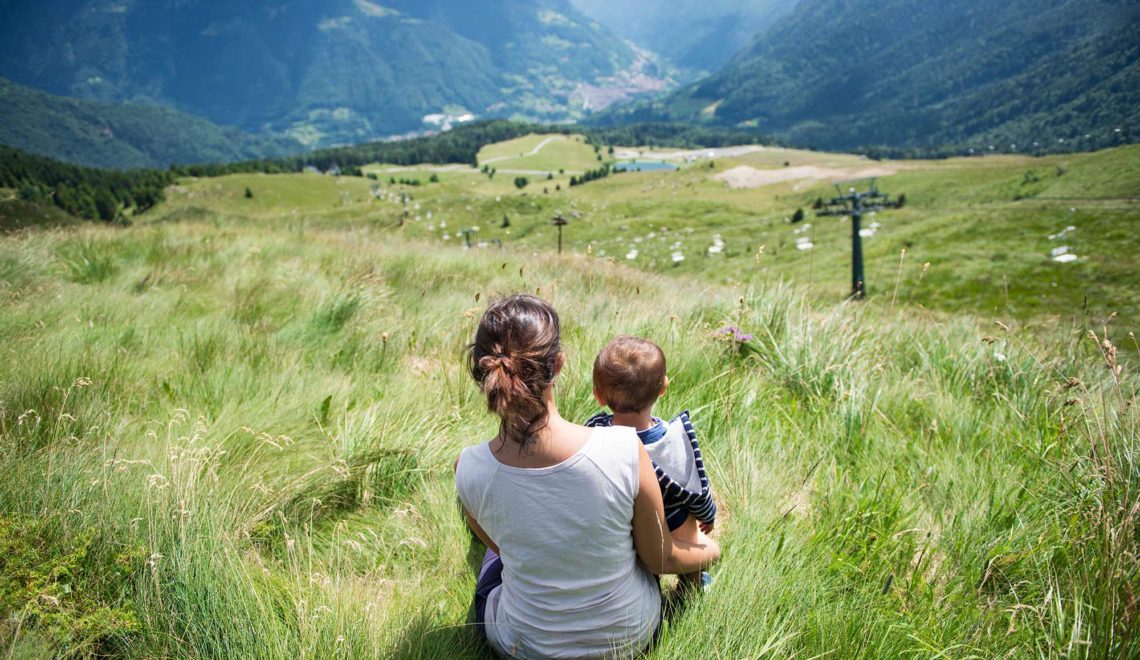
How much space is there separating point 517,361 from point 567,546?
0.63 m

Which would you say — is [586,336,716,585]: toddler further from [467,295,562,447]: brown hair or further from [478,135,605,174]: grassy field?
[478,135,605,174]: grassy field

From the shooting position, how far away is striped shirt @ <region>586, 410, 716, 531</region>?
2084mm

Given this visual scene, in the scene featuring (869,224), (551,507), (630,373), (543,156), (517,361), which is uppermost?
(543,156)

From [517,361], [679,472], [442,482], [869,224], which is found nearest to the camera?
[517,361]

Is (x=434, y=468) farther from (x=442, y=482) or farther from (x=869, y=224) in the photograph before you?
(x=869, y=224)

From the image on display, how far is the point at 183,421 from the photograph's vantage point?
9.73 ft

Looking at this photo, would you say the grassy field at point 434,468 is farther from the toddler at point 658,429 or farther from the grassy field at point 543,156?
the grassy field at point 543,156

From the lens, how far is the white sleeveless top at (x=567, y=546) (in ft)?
5.69

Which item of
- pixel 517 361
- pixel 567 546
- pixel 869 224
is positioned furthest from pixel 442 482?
pixel 869 224

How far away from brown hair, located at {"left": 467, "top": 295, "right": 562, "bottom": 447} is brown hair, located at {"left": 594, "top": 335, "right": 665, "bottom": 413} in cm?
39

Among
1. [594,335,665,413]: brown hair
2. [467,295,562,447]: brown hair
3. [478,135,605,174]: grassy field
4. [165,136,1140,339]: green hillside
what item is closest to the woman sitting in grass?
[467,295,562,447]: brown hair

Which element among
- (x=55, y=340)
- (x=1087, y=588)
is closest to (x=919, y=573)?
(x=1087, y=588)

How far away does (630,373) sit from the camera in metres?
2.05

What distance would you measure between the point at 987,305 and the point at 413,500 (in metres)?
38.8
